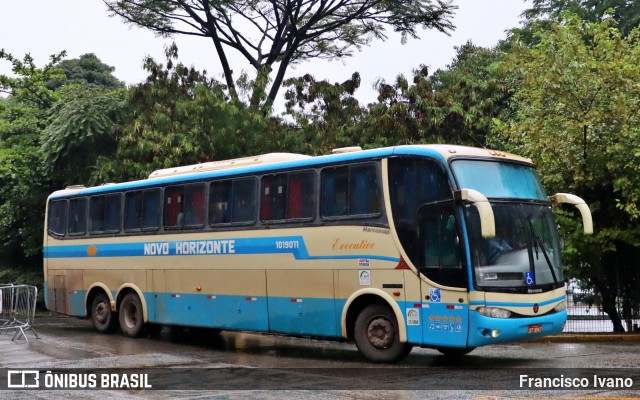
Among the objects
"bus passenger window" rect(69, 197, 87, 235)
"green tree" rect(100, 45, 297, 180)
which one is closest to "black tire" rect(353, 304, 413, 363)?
"bus passenger window" rect(69, 197, 87, 235)

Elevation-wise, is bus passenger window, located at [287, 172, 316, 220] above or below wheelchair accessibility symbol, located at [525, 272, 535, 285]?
above

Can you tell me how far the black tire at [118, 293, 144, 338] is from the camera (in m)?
19.2

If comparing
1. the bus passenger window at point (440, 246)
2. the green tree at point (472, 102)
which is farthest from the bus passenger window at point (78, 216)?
the green tree at point (472, 102)

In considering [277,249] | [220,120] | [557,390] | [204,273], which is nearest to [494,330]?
[557,390]

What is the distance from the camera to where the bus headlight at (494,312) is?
12.8 meters

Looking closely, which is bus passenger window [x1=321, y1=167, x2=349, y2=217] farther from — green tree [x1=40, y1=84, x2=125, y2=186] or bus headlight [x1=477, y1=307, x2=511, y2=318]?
green tree [x1=40, y1=84, x2=125, y2=186]

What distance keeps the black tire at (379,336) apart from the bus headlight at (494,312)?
1.56 metres

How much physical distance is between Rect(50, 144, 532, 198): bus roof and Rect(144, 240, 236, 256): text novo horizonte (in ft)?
4.19

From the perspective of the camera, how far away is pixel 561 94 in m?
19.0

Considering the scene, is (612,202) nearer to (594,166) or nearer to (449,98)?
(594,166)

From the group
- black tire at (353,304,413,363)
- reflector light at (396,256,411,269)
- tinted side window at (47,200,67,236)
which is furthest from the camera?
tinted side window at (47,200,67,236)

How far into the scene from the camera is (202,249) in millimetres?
17344

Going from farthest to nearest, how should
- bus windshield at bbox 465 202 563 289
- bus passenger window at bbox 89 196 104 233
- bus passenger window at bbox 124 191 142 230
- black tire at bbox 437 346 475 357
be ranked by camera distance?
bus passenger window at bbox 89 196 104 233, bus passenger window at bbox 124 191 142 230, black tire at bbox 437 346 475 357, bus windshield at bbox 465 202 563 289

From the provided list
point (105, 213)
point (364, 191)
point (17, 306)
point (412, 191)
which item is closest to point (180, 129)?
point (105, 213)
